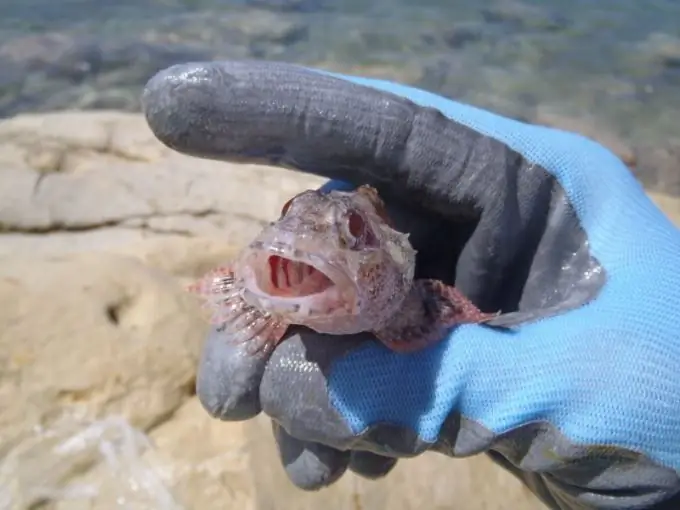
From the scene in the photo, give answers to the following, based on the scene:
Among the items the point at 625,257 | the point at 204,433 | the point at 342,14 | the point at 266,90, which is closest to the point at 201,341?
the point at 204,433

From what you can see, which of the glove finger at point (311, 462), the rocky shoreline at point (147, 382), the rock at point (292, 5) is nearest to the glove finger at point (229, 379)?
the glove finger at point (311, 462)

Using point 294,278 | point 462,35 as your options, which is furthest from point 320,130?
point 462,35

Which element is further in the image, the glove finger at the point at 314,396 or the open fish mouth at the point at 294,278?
the glove finger at the point at 314,396

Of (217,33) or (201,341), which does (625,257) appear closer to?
(201,341)

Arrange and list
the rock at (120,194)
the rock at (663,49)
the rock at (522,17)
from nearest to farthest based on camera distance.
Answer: the rock at (120,194) < the rock at (663,49) < the rock at (522,17)

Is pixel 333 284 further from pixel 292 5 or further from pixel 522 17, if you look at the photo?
pixel 292 5

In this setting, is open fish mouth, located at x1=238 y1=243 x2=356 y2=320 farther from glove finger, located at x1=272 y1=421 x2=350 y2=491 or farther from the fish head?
glove finger, located at x1=272 y1=421 x2=350 y2=491

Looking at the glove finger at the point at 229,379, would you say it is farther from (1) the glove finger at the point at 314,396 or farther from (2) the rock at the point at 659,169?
(2) the rock at the point at 659,169
